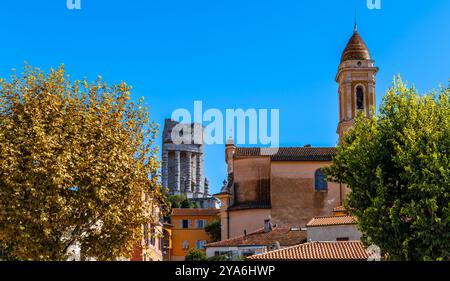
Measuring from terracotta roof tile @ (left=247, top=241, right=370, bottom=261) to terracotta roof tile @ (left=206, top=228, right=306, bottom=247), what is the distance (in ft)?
32.2

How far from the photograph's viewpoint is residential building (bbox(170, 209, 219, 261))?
9862 cm

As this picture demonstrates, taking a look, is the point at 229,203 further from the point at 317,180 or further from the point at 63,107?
the point at 63,107

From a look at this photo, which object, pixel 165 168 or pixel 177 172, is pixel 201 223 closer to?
pixel 177 172

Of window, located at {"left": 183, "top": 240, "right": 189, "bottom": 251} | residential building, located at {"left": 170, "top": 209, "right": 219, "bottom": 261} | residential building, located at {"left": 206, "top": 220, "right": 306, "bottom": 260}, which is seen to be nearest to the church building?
residential building, located at {"left": 206, "top": 220, "right": 306, "bottom": 260}

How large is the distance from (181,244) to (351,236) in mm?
50486

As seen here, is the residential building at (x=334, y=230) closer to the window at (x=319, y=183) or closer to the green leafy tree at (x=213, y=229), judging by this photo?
the window at (x=319, y=183)

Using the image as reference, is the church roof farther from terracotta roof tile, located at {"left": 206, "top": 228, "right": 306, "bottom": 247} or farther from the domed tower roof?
terracotta roof tile, located at {"left": 206, "top": 228, "right": 306, "bottom": 247}

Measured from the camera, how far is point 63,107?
2552 cm

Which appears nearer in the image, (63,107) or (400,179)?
(63,107)

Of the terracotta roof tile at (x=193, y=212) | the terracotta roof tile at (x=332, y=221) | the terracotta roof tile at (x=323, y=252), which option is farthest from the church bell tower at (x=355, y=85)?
the terracotta roof tile at (x=193, y=212)

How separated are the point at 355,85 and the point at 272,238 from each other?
65.7 feet

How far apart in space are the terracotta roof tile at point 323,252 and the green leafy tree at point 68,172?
19539 millimetres
